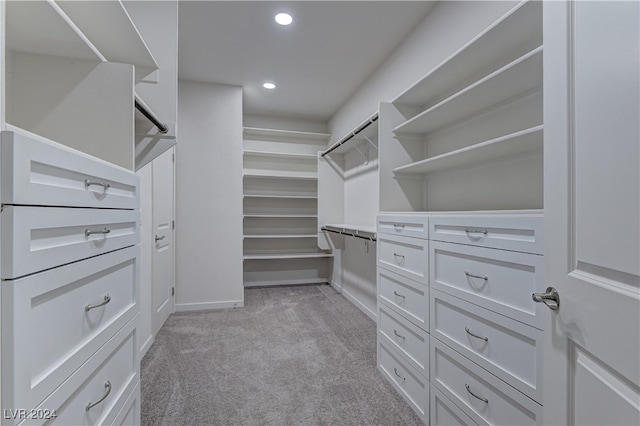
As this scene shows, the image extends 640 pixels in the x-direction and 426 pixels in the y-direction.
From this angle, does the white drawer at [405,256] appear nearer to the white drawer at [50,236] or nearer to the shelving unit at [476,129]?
the shelving unit at [476,129]

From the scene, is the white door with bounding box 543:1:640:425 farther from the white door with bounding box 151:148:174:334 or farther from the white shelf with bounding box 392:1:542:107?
the white door with bounding box 151:148:174:334

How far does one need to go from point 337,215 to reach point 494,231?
9.96 ft

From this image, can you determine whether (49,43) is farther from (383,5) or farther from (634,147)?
(383,5)

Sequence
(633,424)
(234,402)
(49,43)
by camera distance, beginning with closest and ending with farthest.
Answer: (633,424)
(49,43)
(234,402)

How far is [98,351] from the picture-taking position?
3.14 feet

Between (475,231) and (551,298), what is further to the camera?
(475,231)

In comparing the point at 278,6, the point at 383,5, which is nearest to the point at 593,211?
the point at 383,5

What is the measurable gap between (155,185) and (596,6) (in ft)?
9.56

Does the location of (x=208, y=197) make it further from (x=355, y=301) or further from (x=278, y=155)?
(x=355, y=301)

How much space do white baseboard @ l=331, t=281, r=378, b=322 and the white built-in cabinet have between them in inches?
44.3

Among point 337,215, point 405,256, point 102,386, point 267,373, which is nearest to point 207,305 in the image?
point 267,373

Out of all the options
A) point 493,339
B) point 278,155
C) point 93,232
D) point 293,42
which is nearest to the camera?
point 93,232

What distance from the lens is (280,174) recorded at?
4582 mm

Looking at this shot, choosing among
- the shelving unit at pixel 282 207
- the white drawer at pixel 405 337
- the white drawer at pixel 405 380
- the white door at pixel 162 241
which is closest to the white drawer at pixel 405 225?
the white drawer at pixel 405 337
